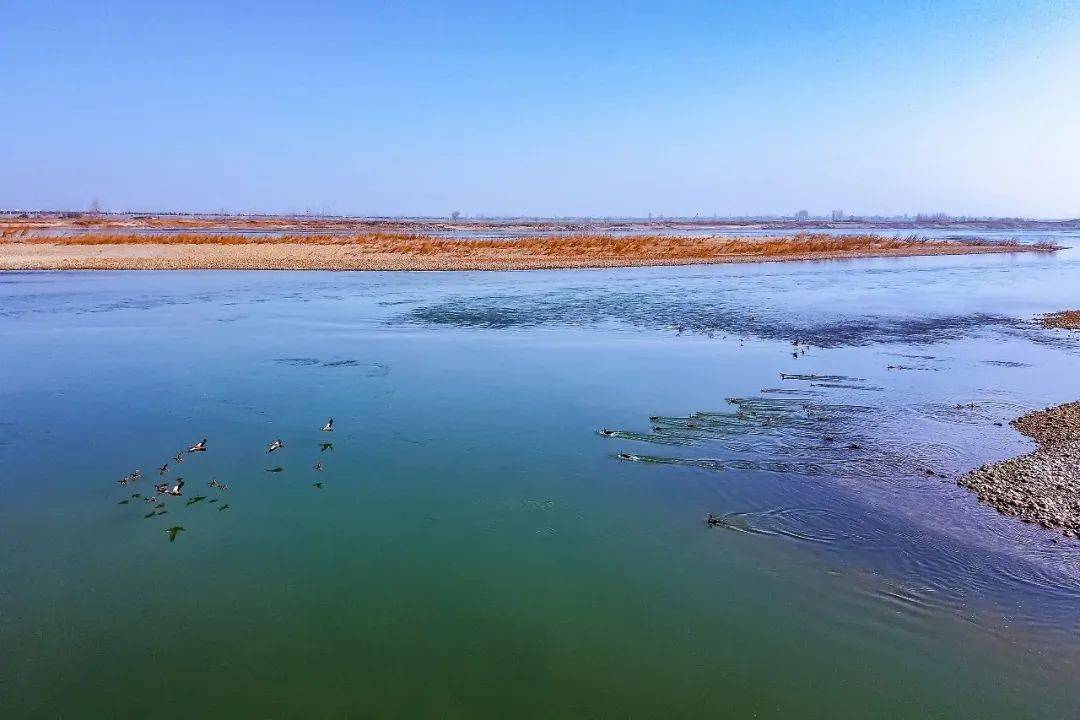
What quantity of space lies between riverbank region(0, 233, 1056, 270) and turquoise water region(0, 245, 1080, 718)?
963 inches

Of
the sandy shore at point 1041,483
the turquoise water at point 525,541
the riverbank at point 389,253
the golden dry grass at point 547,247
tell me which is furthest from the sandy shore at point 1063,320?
the golden dry grass at point 547,247

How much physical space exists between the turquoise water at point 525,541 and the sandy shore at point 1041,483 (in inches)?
13.8

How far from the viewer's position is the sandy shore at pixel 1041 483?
28.2ft

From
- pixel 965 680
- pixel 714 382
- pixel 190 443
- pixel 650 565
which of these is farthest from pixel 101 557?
pixel 714 382

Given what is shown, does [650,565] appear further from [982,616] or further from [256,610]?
[256,610]

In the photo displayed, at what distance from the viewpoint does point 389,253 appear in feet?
160

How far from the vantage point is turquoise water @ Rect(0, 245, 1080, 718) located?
5871mm

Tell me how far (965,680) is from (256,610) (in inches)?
252

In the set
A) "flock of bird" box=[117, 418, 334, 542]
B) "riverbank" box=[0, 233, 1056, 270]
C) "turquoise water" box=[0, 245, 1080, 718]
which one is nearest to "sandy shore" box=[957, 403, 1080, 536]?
"turquoise water" box=[0, 245, 1080, 718]

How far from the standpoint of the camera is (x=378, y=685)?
577 cm

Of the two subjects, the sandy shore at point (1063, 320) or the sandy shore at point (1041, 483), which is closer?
the sandy shore at point (1041, 483)

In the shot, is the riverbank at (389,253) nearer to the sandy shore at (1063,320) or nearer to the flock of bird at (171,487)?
the sandy shore at (1063,320)

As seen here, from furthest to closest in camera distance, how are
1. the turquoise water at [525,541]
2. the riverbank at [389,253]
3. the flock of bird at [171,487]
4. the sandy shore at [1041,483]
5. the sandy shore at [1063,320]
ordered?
the riverbank at [389,253], the sandy shore at [1063,320], the flock of bird at [171,487], the sandy shore at [1041,483], the turquoise water at [525,541]

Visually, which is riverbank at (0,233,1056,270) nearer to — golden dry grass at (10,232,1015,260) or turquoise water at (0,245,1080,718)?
golden dry grass at (10,232,1015,260)
